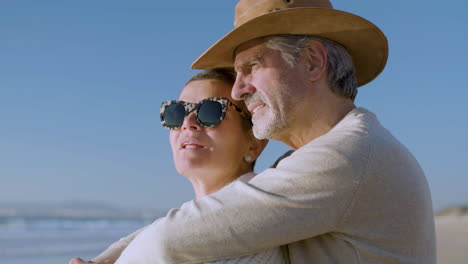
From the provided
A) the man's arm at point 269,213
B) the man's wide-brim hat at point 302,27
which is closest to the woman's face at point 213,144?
the man's wide-brim hat at point 302,27

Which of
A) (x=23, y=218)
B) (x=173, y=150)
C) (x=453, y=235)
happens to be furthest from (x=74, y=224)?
(x=173, y=150)

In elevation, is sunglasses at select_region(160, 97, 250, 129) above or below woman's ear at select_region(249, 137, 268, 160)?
above

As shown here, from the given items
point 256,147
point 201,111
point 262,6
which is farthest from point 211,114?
point 262,6

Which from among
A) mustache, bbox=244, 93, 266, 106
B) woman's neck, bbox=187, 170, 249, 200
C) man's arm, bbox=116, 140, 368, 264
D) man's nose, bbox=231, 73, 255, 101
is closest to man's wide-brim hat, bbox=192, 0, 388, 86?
man's nose, bbox=231, 73, 255, 101

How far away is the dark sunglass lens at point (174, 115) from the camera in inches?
124

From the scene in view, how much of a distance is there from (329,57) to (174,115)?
1.04m

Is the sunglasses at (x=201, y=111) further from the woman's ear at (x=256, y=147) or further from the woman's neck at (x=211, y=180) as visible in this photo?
the woman's neck at (x=211, y=180)

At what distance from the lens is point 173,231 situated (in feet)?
6.08

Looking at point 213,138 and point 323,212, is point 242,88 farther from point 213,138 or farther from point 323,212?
point 323,212

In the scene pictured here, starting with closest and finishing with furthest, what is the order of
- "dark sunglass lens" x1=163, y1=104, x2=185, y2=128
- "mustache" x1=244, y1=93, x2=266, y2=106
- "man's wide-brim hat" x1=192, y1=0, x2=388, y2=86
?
"man's wide-brim hat" x1=192, y1=0, x2=388, y2=86, "mustache" x1=244, y1=93, x2=266, y2=106, "dark sunglass lens" x1=163, y1=104, x2=185, y2=128

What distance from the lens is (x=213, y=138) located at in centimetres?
299

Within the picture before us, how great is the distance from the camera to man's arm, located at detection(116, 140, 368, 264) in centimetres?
178

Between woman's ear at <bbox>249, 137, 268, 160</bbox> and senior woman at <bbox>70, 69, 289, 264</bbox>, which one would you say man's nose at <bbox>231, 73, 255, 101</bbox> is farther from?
woman's ear at <bbox>249, 137, 268, 160</bbox>

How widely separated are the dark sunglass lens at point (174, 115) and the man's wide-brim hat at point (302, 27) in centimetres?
37
